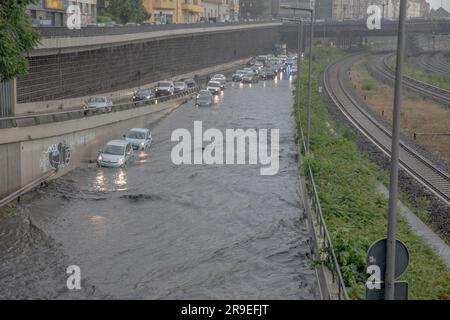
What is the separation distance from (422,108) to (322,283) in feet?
137

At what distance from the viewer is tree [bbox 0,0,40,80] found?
2006 centimetres

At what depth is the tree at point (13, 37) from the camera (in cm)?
2006

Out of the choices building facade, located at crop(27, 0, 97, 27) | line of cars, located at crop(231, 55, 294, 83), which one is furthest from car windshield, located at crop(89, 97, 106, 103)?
line of cars, located at crop(231, 55, 294, 83)

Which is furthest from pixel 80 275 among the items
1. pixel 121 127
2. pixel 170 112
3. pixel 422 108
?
pixel 422 108

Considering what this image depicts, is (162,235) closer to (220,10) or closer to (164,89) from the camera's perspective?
(164,89)

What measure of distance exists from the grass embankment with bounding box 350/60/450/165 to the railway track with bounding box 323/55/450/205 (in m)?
1.26

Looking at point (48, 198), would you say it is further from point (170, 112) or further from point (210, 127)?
point (170, 112)

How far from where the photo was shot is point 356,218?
19.8m

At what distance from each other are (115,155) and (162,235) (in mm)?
10201

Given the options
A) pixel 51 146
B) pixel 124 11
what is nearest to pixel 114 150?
pixel 51 146

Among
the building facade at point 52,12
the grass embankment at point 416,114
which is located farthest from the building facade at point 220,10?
the building facade at point 52,12

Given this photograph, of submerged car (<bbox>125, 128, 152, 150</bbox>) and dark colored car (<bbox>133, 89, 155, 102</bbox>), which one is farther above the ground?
dark colored car (<bbox>133, 89, 155, 102</bbox>)

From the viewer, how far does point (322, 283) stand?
48.1 ft

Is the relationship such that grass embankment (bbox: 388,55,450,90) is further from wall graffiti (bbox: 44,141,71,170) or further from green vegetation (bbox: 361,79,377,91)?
wall graffiti (bbox: 44,141,71,170)
